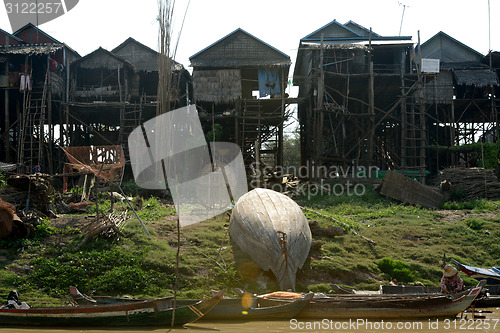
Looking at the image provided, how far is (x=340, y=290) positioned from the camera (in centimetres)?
811

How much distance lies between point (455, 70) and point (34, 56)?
22227mm

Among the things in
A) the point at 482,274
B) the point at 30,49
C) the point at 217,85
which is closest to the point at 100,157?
the point at 217,85

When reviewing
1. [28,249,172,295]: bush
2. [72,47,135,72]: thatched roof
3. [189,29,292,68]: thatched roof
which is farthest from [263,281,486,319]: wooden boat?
[72,47,135,72]: thatched roof

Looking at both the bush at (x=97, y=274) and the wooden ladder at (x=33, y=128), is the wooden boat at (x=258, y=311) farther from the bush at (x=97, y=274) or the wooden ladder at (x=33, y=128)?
the wooden ladder at (x=33, y=128)

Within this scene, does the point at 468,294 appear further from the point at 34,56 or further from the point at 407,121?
the point at 34,56

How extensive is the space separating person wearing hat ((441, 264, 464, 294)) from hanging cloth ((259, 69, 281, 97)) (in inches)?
633

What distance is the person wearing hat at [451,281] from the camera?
779cm

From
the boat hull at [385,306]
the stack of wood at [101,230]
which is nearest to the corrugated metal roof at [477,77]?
the boat hull at [385,306]

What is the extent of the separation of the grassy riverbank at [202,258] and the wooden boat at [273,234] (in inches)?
16.3

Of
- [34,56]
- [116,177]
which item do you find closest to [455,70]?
[116,177]

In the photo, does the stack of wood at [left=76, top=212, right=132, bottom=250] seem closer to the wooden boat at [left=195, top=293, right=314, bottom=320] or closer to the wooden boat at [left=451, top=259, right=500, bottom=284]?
the wooden boat at [left=195, top=293, right=314, bottom=320]
